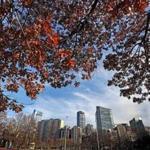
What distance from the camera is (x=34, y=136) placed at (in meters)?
74.6

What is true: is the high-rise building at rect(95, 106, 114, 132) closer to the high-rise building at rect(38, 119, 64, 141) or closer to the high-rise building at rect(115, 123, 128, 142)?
the high-rise building at rect(38, 119, 64, 141)

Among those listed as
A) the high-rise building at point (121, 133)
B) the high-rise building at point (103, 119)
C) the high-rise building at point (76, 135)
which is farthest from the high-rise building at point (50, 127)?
the high-rise building at point (103, 119)

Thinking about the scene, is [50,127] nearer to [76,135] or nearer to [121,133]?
[76,135]

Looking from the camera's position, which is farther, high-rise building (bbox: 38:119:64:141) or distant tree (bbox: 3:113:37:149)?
high-rise building (bbox: 38:119:64:141)

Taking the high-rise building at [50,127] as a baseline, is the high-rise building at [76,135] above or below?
below

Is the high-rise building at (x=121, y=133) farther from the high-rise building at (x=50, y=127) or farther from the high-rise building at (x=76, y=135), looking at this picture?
the high-rise building at (x=50, y=127)

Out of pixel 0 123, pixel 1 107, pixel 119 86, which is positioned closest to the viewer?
pixel 1 107

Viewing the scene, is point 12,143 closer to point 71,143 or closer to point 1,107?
point 71,143

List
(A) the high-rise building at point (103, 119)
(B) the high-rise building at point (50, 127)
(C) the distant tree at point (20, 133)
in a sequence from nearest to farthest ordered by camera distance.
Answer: (C) the distant tree at point (20, 133)
(B) the high-rise building at point (50, 127)
(A) the high-rise building at point (103, 119)

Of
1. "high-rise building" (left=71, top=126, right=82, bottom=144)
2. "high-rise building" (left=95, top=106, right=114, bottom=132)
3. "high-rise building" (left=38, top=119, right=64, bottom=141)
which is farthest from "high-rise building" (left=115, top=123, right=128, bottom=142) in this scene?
"high-rise building" (left=95, top=106, right=114, bottom=132)

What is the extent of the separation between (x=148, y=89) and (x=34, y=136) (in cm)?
6241

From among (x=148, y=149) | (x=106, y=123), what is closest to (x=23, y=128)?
(x=148, y=149)

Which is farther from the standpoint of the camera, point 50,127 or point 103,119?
point 103,119

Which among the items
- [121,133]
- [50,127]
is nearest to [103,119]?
[50,127]
